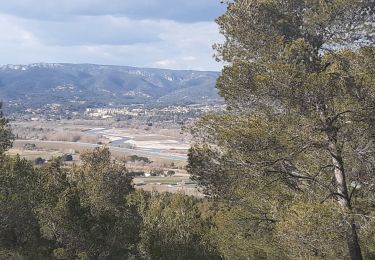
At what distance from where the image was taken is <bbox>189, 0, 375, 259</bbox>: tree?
475 inches

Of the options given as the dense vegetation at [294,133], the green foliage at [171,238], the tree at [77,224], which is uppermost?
the dense vegetation at [294,133]

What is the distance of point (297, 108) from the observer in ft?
40.7

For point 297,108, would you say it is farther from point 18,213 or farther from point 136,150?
point 136,150

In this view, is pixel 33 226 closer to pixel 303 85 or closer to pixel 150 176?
pixel 303 85

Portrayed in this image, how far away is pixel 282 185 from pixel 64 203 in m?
10.0

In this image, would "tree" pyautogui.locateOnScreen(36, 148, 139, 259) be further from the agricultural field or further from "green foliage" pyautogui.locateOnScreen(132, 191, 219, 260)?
the agricultural field

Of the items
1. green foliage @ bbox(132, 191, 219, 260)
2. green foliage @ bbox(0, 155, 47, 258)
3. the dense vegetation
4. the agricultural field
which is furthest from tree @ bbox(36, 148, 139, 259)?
the agricultural field

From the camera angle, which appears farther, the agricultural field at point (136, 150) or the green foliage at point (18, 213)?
the agricultural field at point (136, 150)

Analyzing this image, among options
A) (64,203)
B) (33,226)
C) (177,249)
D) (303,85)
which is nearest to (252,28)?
(303,85)

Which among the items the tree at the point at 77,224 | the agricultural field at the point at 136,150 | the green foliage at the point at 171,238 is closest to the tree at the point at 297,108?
the tree at the point at 77,224

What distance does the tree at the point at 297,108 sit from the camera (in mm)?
12055

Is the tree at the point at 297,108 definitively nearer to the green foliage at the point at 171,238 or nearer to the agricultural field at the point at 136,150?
the green foliage at the point at 171,238

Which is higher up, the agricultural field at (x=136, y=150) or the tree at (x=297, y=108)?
the tree at (x=297, y=108)

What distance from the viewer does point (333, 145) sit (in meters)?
12.5
